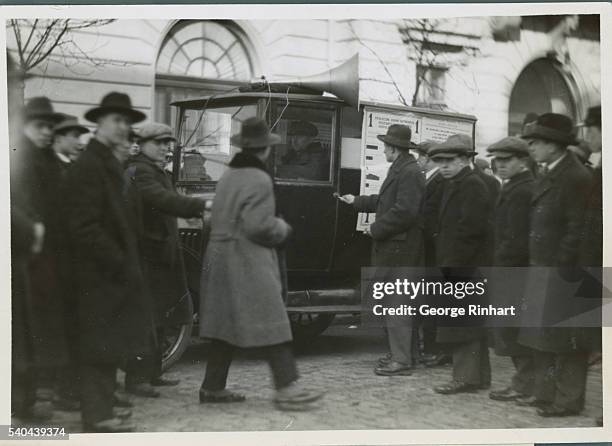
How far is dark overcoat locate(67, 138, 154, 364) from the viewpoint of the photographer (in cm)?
418

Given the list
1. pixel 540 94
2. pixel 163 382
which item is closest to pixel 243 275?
pixel 163 382

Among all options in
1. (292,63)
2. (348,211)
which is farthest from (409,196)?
(292,63)

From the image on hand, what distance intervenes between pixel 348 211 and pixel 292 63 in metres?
1.01

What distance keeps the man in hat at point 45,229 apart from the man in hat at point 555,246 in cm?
293

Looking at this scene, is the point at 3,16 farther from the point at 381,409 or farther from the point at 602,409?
the point at 602,409

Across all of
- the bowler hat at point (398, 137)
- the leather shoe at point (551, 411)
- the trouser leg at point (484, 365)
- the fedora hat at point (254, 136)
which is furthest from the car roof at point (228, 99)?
the leather shoe at point (551, 411)

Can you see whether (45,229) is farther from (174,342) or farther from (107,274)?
(174,342)

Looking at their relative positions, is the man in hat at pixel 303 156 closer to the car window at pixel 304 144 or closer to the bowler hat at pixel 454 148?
the car window at pixel 304 144

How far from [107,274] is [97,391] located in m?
0.70

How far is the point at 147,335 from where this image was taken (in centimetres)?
428

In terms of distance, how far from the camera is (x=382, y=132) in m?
4.56

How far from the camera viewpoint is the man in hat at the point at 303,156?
446 centimetres

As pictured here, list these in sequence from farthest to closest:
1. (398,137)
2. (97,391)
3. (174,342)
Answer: (398,137)
(174,342)
(97,391)

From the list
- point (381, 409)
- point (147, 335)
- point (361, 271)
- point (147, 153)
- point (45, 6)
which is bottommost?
point (381, 409)
